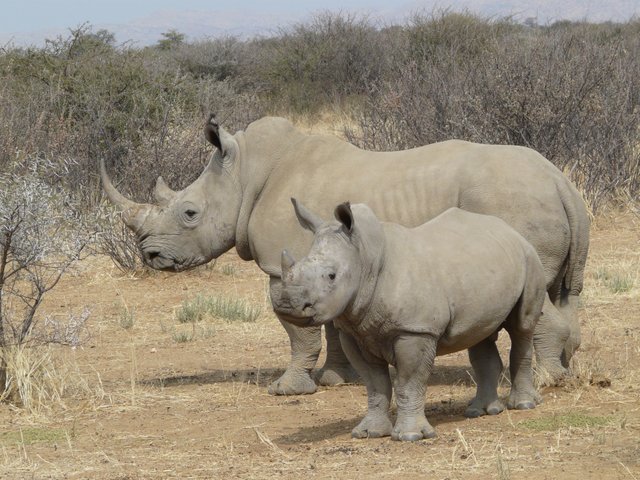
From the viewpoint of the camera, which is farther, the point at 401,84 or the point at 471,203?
the point at 401,84

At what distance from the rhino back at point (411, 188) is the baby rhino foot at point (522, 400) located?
921 mm

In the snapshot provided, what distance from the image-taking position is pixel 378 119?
18781 millimetres

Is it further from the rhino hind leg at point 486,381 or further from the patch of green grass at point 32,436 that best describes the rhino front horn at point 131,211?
the rhino hind leg at point 486,381

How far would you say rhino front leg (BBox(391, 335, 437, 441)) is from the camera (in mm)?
6645

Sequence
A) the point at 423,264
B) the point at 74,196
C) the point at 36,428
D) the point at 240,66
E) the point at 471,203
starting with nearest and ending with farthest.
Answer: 1. the point at 423,264
2. the point at 36,428
3. the point at 471,203
4. the point at 74,196
5. the point at 240,66

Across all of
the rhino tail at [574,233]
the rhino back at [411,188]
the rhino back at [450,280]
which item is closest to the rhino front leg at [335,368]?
the rhino back at [411,188]

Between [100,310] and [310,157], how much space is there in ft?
13.6

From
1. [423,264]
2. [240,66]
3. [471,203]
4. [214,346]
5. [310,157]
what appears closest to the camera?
[423,264]

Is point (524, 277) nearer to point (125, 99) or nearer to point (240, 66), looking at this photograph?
point (125, 99)

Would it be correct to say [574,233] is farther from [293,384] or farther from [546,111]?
[546,111]

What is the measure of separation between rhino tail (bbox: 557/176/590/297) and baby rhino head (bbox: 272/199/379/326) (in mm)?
2056

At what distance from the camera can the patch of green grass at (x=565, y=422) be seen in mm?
6828

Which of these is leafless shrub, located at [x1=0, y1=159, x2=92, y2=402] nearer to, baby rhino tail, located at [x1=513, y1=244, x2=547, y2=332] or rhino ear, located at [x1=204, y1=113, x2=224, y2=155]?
rhino ear, located at [x1=204, y1=113, x2=224, y2=155]

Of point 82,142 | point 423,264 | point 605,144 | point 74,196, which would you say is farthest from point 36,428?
point 605,144
